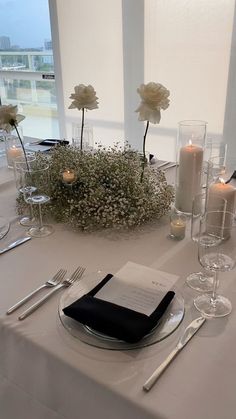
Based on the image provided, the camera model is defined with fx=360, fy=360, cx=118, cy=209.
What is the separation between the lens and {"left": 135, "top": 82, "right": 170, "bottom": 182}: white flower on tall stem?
1.03 m

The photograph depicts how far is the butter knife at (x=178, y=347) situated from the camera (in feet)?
1.95

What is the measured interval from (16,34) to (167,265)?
15.1ft

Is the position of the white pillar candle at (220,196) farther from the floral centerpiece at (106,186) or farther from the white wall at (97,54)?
the white wall at (97,54)

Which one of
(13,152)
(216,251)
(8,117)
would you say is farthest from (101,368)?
(13,152)

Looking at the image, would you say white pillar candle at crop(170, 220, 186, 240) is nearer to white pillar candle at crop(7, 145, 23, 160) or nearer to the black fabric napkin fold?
the black fabric napkin fold

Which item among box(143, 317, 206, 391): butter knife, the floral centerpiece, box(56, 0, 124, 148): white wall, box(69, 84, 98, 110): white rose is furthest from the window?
box(143, 317, 206, 391): butter knife

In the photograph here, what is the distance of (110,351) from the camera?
26.0 inches

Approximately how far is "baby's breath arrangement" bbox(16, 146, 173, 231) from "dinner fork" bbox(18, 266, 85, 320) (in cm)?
23

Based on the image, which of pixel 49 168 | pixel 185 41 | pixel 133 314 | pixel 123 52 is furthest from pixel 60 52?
pixel 133 314

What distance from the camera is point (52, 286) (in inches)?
33.5

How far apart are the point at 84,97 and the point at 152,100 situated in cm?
28

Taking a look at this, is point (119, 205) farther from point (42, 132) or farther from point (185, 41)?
point (42, 132)

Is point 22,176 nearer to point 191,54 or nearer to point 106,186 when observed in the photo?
point 106,186

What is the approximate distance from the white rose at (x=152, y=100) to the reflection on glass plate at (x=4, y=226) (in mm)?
547
